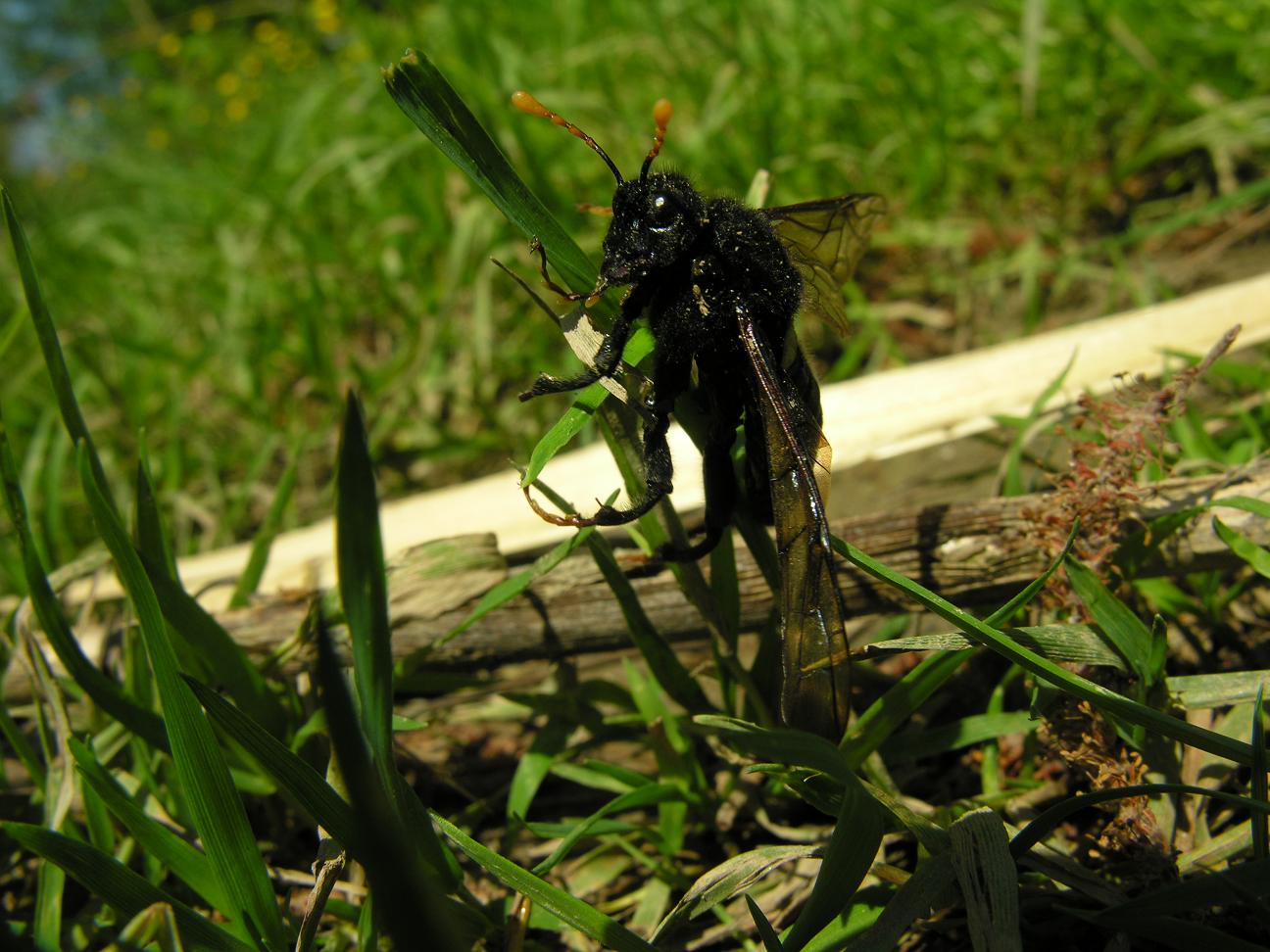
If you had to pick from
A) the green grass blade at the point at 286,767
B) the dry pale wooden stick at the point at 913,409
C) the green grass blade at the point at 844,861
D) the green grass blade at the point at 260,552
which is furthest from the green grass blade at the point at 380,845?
the dry pale wooden stick at the point at 913,409

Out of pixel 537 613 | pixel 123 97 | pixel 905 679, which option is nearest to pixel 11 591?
pixel 537 613

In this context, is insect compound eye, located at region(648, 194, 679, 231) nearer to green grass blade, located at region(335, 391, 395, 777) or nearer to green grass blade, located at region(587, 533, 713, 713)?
green grass blade, located at region(587, 533, 713, 713)

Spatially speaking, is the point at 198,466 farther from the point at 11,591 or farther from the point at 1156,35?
the point at 1156,35

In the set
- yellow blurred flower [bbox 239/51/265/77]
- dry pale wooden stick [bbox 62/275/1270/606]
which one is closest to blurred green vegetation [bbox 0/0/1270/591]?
dry pale wooden stick [bbox 62/275/1270/606]

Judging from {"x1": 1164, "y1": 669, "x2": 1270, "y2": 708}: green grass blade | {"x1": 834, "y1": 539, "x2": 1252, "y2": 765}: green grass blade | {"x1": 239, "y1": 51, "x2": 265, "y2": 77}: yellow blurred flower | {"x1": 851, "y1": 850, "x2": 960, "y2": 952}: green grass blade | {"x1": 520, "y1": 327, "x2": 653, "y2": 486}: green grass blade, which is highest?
{"x1": 239, "y1": 51, "x2": 265, "y2": 77}: yellow blurred flower

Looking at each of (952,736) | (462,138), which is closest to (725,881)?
(952,736)

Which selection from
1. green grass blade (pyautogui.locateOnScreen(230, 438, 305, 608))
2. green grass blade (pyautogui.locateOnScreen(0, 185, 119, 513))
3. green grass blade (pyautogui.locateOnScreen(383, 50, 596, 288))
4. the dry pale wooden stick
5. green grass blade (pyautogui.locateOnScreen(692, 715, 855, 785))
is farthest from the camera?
the dry pale wooden stick
